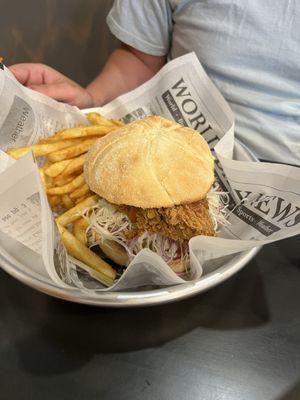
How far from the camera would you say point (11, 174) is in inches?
25.8

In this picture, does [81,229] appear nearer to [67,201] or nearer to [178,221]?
[67,201]

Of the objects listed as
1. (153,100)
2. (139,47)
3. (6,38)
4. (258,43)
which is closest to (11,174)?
(153,100)

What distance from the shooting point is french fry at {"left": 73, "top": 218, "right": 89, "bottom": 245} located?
826 mm

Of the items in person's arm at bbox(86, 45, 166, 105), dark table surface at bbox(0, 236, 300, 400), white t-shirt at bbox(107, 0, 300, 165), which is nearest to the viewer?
dark table surface at bbox(0, 236, 300, 400)

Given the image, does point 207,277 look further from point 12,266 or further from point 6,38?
point 6,38

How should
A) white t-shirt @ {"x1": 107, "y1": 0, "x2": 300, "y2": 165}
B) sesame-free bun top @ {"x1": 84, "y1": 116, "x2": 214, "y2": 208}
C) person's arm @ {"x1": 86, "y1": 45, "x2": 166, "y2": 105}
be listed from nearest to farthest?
sesame-free bun top @ {"x1": 84, "y1": 116, "x2": 214, "y2": 208} → white t-shirt @ {"x1": 107, "y1": 0, "x2": 300, "y2": 165} → person's arm @ {"x1": 86, "y1": 45, "x2": 166, "y2": 105}

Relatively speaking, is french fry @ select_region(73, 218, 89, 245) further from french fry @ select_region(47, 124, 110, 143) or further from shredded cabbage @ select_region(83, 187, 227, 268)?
french fry @ select_region(47, 124, 110, 143)

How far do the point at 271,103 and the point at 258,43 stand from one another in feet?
0.52

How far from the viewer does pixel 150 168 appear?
77 centimetres

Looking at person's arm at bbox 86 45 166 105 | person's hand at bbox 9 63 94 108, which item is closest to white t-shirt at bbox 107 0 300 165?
person's arm at bbox 86 45 166 105

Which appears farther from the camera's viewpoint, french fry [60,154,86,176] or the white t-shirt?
the white t-shirt

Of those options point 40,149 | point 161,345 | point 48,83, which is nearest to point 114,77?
point 48,83

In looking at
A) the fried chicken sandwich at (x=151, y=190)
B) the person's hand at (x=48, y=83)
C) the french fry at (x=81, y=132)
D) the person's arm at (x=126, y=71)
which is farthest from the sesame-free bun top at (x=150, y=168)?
the person's arm at (x=126, y=71)

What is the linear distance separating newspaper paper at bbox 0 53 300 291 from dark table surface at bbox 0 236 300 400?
0.08 meters
